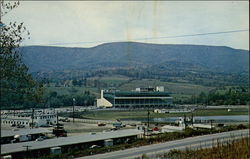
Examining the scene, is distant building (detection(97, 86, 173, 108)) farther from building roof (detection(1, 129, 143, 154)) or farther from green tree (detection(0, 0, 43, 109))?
green tree (detection(0, 0, 43, 109))

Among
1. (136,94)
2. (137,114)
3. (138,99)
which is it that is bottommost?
(137,114)

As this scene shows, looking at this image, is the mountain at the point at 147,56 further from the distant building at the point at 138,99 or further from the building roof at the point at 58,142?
the building roof at the point at 58,142

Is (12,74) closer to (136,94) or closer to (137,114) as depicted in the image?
(137,114)

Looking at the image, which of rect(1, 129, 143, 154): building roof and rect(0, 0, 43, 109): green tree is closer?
rect(0, 0, 43, 109): green tree

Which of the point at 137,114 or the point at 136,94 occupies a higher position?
the point at 136,94

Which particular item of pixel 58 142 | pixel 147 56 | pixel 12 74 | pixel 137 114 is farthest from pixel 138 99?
pixel 147 56

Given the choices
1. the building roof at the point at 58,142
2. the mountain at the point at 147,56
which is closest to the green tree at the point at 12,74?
the building roof at the point at 58,142

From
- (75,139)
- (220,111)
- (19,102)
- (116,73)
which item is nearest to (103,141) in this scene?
(75,139)

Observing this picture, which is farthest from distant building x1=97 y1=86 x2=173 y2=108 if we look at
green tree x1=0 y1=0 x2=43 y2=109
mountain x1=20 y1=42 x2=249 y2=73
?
mountain x1=20 y1=42 x2=249 y2=73

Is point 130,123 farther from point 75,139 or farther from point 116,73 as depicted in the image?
point 116,73
